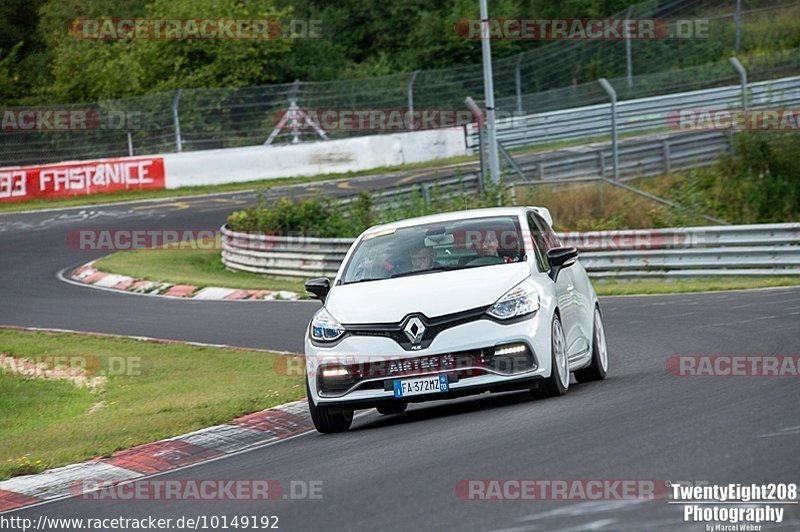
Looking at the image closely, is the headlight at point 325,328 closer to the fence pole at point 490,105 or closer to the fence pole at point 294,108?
the fence pole at point 490,105

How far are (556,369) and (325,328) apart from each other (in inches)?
70.3

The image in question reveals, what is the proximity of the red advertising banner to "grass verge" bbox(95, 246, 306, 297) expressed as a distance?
10.8 metres

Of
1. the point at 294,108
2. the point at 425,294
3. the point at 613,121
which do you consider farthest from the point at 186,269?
the point at 425,294

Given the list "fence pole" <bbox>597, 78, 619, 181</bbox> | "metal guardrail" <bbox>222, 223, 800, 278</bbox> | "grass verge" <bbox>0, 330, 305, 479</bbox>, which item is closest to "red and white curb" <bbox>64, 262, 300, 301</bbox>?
"metal guardrail" <bbox>222, 223, 800, 278</bbox>

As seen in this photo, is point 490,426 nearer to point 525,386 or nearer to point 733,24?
point 525,386

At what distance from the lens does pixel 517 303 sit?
1024cm

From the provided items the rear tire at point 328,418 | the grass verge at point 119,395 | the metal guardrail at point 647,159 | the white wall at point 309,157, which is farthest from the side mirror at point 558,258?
the white wall at point 309,157

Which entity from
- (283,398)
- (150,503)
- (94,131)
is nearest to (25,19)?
(94,131)

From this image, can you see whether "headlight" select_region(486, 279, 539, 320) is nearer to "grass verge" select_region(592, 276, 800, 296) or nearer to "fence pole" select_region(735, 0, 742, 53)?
"grass verge" select_region(592, 276, 800, 296)

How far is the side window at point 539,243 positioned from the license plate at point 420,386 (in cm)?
155

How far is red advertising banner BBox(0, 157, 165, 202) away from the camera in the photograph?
42000 millimetres

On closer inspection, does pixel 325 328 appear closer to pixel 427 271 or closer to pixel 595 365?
pixel 427 271

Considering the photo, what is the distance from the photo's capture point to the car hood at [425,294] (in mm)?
10156

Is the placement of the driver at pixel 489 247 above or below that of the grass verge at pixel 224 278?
above
